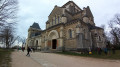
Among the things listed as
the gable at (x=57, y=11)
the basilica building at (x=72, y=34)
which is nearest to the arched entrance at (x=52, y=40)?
the basilica building at (x=72, y=34)

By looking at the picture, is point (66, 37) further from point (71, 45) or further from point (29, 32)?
point (29, 32)

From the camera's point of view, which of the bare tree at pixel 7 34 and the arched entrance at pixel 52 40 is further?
the arched entrance at pixel 52 40

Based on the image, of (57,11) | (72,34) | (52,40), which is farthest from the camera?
(57,11)

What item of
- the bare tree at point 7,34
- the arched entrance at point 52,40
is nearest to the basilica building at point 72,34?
the arched entrance at point 52,40

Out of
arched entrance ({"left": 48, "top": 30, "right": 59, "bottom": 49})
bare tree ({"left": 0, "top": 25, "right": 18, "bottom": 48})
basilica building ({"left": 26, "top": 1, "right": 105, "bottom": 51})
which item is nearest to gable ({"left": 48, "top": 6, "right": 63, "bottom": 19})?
basilica building ({"left": 26, "top": 1, "right": 105, "bottom": 51})

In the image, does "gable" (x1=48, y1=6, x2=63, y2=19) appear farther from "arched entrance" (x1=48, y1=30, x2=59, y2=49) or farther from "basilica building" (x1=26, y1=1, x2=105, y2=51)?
"arched entrance" (x1=48, y1=30, x2=59, y2=49)

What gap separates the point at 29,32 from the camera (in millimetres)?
54531

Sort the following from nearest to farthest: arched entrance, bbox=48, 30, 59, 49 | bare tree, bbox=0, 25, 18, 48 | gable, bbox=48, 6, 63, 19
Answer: bare tree, bbox=0, 25, 18, 48 < arched entrance, bbox=48, 30, 59, 49 < gable, bbox=48, 6, 63, 19

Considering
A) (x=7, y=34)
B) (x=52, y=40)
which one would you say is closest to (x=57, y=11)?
(x=52, y=40)

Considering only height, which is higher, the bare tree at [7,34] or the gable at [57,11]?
the gable at [57,11]

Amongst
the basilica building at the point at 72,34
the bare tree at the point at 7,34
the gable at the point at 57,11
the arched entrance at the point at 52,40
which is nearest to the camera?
the bare tree at the point at 7,34

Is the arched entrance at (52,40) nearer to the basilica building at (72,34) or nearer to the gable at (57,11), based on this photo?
the basilica building at (72,34)

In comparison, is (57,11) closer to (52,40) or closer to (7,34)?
(52,40)

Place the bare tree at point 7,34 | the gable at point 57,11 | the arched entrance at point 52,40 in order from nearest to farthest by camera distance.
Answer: the bare tree at point 7,34
the arched entrance at point 52,40
the gable at point 57,11
